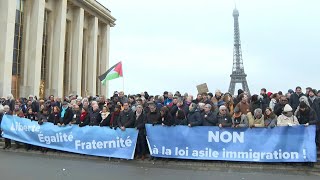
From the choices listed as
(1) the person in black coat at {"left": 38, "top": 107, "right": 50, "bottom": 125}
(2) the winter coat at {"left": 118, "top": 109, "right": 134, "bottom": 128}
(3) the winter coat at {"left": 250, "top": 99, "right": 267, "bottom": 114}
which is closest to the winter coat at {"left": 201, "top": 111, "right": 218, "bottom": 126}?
(3) the winter coat at {"left": 250, "top": 99, "right": 267, "bottom": 114}

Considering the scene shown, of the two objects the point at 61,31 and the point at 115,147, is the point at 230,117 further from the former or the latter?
the point at 61,31

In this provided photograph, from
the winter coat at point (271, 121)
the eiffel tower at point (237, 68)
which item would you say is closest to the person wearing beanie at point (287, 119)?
the winter coat at point (271, 121)

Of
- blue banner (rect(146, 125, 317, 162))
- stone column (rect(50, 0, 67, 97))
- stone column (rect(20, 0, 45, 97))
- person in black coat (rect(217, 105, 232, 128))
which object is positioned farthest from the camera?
stone column (rect(50, 0, 67, 97))

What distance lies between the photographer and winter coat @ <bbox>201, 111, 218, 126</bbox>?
37.0 feet

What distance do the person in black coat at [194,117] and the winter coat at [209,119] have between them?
0.43ft

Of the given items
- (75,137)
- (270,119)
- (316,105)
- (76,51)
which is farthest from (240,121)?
(76,51)

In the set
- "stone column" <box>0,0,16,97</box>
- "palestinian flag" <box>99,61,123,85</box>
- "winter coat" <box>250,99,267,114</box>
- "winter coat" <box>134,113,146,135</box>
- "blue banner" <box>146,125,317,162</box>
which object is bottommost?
"blue banner" <box>146,125,317,162</box>

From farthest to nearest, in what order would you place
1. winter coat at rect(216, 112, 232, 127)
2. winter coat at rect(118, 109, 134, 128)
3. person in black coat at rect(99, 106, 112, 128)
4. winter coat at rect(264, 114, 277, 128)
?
person in black coat at rect(99, 106, 112, 128), winter coat at rect(118, 109, 134, 128), winter coat at rect(216, 112, 232, 127), winter coat at rect(264, 114, 277, 128)

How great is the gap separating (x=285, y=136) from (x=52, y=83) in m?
30.2

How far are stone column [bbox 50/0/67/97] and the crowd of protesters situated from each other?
2247 cm

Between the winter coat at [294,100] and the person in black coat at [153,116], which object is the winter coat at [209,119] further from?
the winter coat at [294,100]

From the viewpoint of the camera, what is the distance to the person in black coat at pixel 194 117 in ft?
37.0

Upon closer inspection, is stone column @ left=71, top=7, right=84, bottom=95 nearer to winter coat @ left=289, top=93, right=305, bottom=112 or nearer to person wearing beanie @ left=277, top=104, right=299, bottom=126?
winter coat @ left=289, top=93, right=305, bottom=112

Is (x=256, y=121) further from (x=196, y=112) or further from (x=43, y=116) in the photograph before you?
(x=43, y=116)
